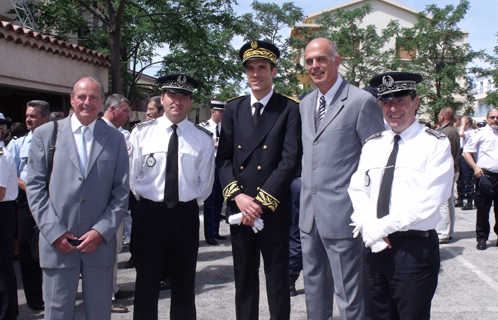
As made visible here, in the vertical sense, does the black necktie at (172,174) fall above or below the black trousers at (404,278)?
above

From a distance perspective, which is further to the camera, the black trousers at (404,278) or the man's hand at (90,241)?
the man's hand at (90,241)

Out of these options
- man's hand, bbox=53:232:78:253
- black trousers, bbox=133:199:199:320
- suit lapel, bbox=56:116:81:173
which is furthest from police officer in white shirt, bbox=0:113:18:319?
black trousers, bbox=133:199:199:320

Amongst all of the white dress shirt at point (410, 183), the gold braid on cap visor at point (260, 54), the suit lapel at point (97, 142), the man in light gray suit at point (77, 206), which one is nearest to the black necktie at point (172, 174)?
the man in light gray suit at point (77, 206)

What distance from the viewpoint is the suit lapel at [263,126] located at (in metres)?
3.17

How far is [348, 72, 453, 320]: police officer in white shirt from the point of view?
242 cm

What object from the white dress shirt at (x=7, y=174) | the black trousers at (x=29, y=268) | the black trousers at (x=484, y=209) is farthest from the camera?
the black trousers at (x=484, y=209)

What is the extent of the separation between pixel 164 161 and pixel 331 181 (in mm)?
1321

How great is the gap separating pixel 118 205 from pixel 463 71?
25.2m

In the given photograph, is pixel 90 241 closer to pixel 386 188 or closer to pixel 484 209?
pixel 386 188

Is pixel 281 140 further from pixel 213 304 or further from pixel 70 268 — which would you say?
pixel 213 304

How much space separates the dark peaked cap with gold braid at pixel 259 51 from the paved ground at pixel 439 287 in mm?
2402

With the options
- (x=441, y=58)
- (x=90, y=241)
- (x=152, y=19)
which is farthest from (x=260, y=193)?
(x=441, y=58)

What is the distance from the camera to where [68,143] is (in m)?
2.90

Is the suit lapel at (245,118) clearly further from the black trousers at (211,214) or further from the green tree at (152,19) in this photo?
the green tree at (152,19)
